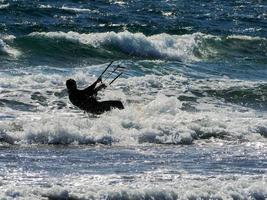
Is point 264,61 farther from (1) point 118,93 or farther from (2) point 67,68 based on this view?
(1) point 118,93

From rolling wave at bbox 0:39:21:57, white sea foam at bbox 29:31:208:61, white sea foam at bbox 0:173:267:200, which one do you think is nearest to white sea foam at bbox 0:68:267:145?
white sea foam at bbox 0:173:267:200

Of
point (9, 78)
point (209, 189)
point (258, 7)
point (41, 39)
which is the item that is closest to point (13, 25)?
point (41, 39)

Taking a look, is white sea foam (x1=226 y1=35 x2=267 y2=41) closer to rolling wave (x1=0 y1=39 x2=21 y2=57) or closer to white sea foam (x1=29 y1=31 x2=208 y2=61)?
white sea foam (x1=29 y1=31 x2=208 y2=61)

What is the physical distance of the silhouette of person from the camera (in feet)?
57.7

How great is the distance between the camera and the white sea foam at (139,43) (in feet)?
94.7

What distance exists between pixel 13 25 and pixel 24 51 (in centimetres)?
378

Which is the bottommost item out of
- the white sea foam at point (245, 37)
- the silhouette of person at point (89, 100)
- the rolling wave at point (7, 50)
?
the white sea foam at point (245, 37)

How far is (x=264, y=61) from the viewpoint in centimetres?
2925

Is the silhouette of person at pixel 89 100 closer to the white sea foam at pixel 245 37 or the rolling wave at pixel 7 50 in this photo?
the rolling wave at pixel 7 50

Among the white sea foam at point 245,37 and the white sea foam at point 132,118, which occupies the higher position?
the white sea foam at point 132,118

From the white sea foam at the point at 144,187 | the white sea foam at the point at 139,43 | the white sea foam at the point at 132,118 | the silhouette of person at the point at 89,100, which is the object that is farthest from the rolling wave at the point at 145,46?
the white sea foam at the point at 144,187

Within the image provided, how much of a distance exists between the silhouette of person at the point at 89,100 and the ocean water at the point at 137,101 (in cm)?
25

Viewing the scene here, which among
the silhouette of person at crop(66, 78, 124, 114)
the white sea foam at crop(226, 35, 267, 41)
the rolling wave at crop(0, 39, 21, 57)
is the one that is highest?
the silhouette of person at crop(66, 78, 124, 114)

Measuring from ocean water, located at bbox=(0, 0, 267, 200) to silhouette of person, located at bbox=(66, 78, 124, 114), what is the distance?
25cm
